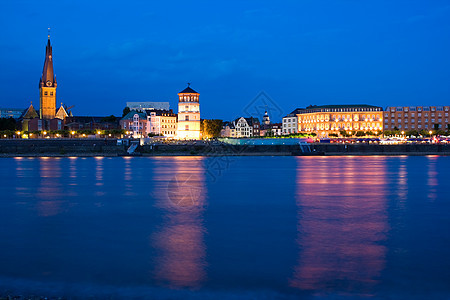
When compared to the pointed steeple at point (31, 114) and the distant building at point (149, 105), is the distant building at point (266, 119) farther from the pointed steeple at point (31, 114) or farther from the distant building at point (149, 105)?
the pointed steeple at point (31, 114)

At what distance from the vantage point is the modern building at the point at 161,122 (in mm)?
106312

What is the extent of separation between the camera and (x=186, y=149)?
70875 mm

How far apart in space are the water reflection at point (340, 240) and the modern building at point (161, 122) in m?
86.4

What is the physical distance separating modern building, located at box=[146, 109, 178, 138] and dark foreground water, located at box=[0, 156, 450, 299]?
85.3 m

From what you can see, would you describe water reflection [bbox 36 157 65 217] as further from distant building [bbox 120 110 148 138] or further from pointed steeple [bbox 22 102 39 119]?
pointed steeple [bbox 22 102 39 119]

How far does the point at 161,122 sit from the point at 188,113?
94.5ft

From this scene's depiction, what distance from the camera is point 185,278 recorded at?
8336 mm

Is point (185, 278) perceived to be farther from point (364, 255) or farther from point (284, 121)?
point (284, 121)

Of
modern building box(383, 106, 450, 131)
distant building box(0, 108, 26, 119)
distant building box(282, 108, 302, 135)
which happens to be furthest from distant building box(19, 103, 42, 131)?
modern building box(383, 106, 450, 131)

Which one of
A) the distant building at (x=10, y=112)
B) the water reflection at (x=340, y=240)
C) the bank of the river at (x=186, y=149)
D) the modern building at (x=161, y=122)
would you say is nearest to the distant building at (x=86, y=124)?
the modern building at (x=161, y=122)

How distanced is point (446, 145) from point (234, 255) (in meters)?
72.6

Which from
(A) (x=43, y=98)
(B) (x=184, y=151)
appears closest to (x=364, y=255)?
(B) (x=184, y=151)

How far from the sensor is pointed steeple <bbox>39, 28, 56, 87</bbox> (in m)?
106

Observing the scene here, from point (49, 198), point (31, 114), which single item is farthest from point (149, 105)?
point (49, 198)
